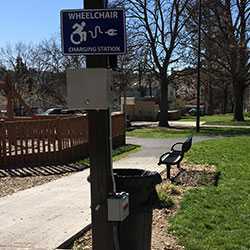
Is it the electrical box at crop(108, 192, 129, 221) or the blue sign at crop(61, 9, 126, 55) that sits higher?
the blue sign at crop(61, 9, 126, 55)

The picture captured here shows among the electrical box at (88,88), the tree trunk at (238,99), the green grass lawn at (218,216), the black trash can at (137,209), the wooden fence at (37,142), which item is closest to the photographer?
the electrical box at (88,88)

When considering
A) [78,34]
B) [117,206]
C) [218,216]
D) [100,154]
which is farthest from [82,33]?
[218,216]

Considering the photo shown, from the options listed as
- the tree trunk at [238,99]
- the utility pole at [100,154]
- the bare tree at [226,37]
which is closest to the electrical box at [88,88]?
the utility pole at [100,154]

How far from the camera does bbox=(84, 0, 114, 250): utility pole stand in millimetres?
4934

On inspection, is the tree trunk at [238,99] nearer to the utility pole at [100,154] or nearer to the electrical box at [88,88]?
the utility pole at [100,154]

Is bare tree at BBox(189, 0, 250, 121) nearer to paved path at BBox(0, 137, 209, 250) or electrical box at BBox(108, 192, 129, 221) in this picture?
paved path at BBox(0, 137, 209, 250)

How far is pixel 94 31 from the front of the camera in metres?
4.82

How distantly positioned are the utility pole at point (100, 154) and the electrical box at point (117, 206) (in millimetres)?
121

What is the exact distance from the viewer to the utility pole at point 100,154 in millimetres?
4934

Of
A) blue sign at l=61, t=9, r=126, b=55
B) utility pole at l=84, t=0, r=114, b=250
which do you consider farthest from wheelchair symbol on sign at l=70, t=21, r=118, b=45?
utility pole at l=84, t=0, r=114, b=250

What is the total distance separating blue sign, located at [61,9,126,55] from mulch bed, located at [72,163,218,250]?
248cm

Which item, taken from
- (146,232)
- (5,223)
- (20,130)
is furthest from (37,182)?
(146,232)

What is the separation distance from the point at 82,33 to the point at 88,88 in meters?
0.49

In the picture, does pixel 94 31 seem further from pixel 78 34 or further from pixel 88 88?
pixel 88 88
